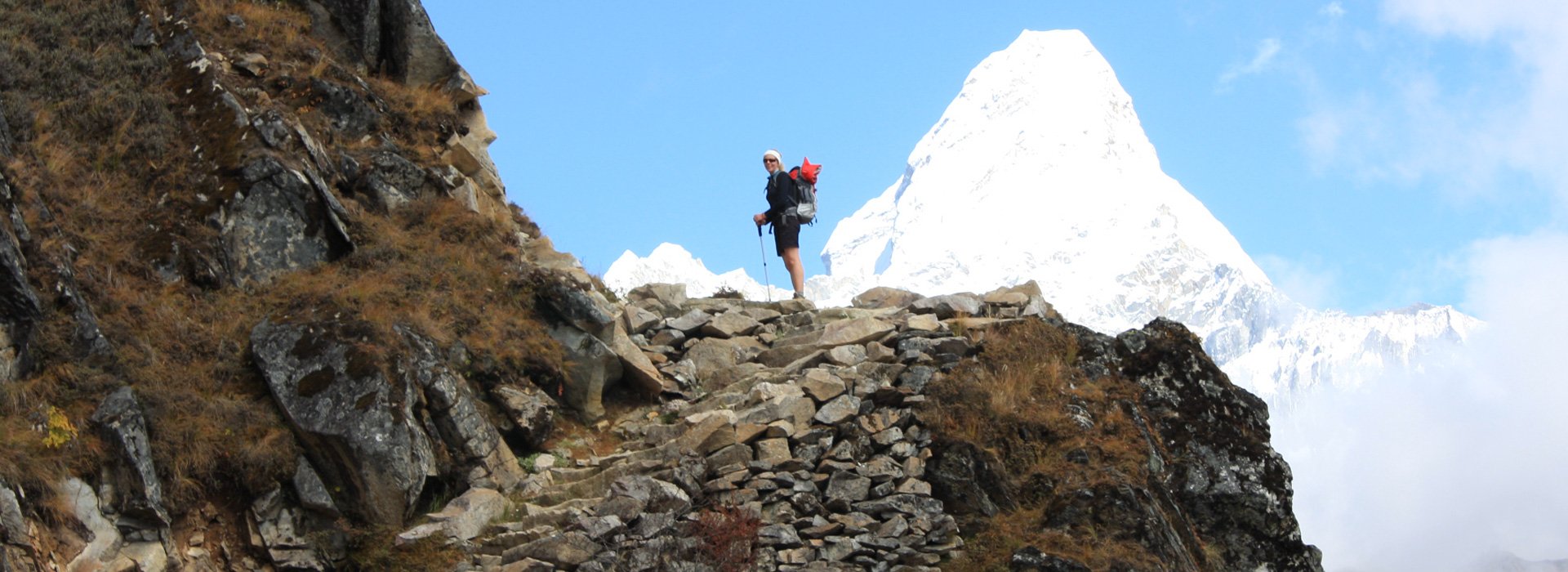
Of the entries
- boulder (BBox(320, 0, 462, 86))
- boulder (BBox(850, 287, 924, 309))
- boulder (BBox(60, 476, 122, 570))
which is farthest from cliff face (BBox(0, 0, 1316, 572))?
boulder (BBox(850, 287, 924, 309))

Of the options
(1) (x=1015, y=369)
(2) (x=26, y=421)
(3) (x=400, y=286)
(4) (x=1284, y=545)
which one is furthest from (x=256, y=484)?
(4) (x=1284, y=545)

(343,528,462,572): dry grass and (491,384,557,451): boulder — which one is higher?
(491,384,557,451): boulder

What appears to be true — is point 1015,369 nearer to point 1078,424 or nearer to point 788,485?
point 1078,424

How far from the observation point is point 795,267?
76.6 feet

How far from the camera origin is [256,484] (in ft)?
49.7

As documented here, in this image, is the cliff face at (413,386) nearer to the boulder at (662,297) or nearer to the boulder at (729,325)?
the boulder at (729,325)

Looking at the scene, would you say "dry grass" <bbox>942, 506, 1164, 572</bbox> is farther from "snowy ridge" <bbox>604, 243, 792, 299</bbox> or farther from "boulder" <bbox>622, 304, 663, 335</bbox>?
"snowy ridge" <bbox>604, 243, 792, 299</bbox>

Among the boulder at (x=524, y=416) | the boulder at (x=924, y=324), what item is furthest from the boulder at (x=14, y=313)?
the boulder at (x=924, y=324)

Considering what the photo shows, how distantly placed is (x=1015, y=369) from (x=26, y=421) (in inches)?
425

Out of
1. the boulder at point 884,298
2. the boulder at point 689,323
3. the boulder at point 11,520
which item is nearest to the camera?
the boulder at point 11,520

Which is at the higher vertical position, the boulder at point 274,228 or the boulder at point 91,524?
the boulder at point 274,228

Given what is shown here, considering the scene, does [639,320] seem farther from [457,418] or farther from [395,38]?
[395,38]

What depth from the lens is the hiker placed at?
23203 mm

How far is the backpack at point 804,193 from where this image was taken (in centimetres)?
2328
